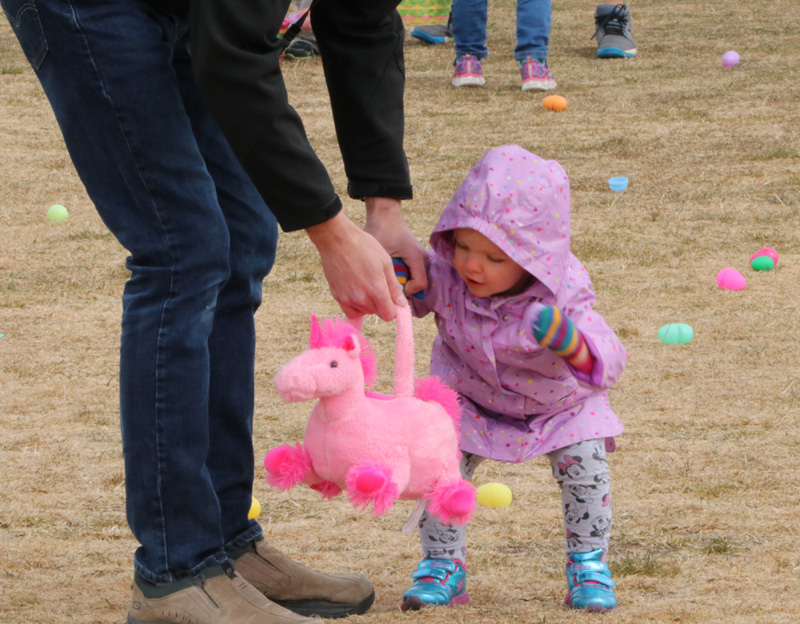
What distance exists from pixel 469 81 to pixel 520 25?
24.1 inches

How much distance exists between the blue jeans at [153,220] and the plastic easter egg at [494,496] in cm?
114

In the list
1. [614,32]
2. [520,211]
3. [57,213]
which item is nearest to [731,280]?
[520,211]

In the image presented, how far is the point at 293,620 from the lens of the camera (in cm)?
210

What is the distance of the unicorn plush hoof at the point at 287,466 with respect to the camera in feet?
7.23

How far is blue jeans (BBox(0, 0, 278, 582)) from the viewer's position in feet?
6.17

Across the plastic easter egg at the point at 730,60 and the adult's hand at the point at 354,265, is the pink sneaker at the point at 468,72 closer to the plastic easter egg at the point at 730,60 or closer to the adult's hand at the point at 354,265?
the plastic easter egg at the point at 730,60

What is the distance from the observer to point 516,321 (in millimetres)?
2455

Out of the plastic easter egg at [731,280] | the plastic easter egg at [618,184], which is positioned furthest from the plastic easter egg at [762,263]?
the plastic easter egg at [618,184]

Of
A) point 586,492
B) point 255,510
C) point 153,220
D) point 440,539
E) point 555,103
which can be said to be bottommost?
point 255,510

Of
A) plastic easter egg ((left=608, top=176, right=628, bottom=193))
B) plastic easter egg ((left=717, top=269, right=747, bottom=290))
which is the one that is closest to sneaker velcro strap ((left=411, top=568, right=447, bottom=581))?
plastic easter egg ((left=717, top=269, right=747, bottom=290))

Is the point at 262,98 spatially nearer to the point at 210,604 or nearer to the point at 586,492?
the point at 210,604

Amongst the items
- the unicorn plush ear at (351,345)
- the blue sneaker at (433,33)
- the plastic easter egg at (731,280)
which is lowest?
the plastic easter egg at (731,280)

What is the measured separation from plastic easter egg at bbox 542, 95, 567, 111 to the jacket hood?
5.38m

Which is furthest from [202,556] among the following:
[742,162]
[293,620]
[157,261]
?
[742,162]
